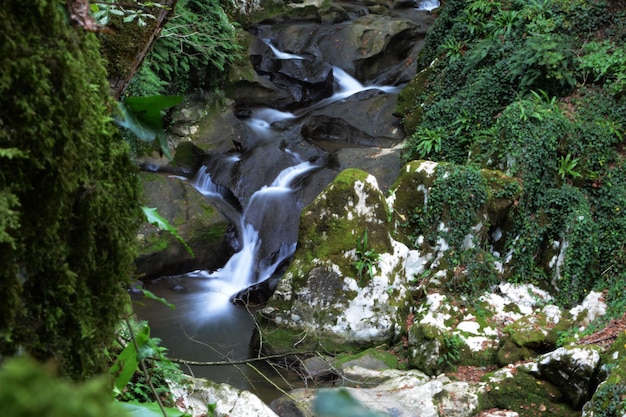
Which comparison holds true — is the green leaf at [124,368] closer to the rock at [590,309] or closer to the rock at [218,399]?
the rock at [218,399]

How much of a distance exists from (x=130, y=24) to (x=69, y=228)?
10.4ft

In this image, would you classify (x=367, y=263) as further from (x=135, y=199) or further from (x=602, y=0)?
(x=602, y=0)

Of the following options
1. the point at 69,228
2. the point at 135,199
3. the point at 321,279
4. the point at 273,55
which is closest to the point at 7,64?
the point at 69,228

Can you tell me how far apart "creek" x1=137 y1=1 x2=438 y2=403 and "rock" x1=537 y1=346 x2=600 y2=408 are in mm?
3338

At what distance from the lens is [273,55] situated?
17219mm

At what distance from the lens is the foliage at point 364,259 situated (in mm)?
8703

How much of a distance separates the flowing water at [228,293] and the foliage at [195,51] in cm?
183

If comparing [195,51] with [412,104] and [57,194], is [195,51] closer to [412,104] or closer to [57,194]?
[412,104]

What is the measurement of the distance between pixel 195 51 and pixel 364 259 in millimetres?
7989

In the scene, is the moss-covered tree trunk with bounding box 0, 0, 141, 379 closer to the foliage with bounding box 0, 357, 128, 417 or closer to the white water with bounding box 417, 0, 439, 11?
the foliage with bounding box 0, 357, 128, 417

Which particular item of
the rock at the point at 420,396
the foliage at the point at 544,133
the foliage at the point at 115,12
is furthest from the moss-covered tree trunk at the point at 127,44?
the foliage at the point at 544,133

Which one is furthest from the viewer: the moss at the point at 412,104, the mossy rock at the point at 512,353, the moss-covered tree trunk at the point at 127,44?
the moss at the point at 412,104

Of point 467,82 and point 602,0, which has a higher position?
point 602,0

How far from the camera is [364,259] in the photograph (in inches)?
346
